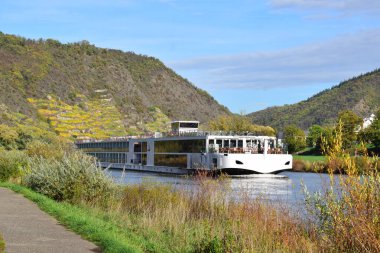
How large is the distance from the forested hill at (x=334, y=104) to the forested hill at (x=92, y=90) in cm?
1735

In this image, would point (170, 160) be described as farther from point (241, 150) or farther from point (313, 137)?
point (313, 137)

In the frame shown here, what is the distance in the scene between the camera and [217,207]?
60.4 ft

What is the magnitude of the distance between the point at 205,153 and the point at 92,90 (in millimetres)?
81474

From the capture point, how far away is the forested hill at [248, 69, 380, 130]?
153375 millimetres

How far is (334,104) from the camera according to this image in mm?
158750

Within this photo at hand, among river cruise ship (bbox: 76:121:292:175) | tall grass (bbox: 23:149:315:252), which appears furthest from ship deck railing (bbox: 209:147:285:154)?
tall grass (bbox: 23:149:315:252)

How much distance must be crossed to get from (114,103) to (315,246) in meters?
123

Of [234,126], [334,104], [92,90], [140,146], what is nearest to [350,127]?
[234,126]

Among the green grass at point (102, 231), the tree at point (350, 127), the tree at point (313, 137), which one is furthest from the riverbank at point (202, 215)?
the tree at point (313, 137)

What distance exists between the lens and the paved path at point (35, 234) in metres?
11.3

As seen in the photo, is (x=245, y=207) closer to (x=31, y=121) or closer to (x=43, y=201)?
(x=43, y=201)

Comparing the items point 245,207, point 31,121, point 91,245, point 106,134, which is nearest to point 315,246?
point 91,245

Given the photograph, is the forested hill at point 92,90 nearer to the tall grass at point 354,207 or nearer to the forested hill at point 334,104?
the forested hill at point 334,104

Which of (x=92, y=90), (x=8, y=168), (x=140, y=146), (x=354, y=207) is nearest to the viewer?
(x=354, y=207)
